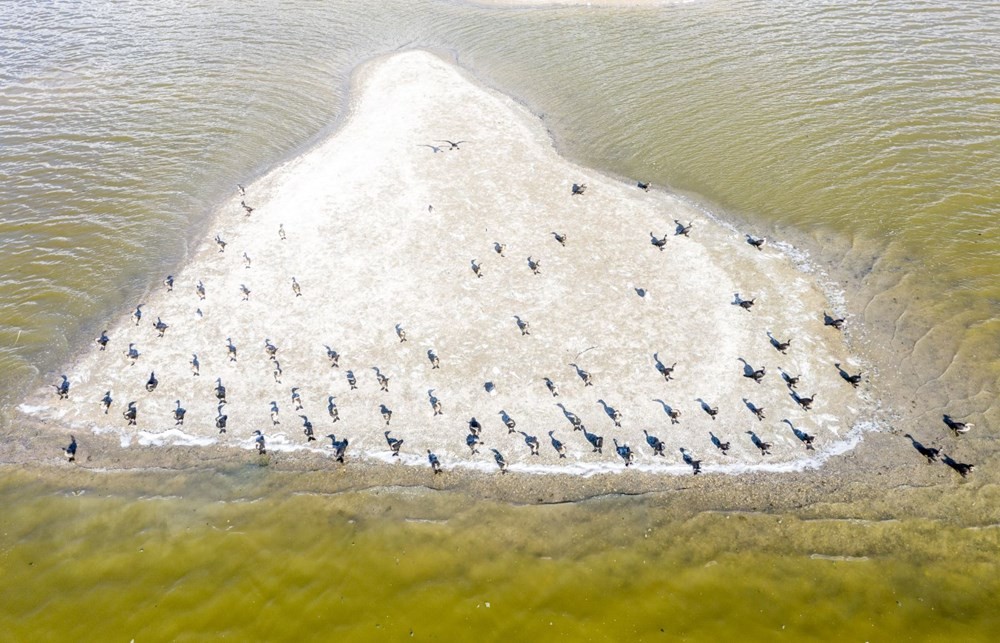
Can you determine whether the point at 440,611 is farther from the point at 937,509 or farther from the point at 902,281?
the point at 902,281

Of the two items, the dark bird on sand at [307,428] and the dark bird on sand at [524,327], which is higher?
the dark bird on sand at [524,327]

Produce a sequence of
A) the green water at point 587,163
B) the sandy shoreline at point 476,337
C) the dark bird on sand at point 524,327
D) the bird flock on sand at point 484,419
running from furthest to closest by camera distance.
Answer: the dark bird on sand at point 524,327, the sandy shoreline at point 476,337, the bird flock on sand at point 484,419, the green water at point 587,163

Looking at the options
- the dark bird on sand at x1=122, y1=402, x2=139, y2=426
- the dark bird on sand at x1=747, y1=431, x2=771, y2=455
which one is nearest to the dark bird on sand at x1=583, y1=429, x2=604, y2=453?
the dark bird on sand at x1=747, y1=431, x2=771, y2=455

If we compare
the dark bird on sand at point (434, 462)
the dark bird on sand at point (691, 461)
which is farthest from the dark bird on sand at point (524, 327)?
the dark bird on sand at point (691, 461)

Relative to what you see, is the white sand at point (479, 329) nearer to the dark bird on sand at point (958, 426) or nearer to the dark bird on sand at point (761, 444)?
the dark bird on sand at point (761, 444)

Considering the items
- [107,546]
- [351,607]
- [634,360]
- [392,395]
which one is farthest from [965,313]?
[107,546]

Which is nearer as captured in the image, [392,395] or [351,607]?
[351,607]
